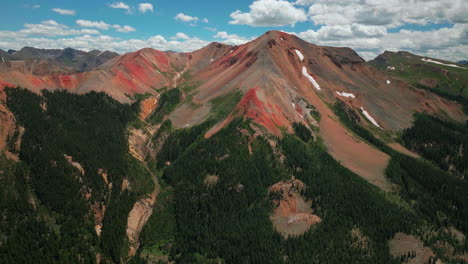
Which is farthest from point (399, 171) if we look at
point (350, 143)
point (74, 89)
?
point (74, 89)

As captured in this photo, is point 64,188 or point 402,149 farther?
point 402,149

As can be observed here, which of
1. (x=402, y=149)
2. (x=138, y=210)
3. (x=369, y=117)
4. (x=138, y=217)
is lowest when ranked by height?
(x=138, y=217)

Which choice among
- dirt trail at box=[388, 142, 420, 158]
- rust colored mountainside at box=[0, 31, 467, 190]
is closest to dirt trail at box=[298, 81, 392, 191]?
rust colored mountainside at box=[0, 31, 467, 190]

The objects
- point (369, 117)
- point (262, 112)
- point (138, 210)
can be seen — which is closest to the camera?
point (138, 210)

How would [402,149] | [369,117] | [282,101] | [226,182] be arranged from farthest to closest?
[369,117]
[402,149]
[282,101]
[226,182]

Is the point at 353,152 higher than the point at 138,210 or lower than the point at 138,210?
higher

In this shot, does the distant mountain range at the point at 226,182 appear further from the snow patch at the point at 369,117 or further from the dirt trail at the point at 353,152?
the snow patch at the point at 369,117

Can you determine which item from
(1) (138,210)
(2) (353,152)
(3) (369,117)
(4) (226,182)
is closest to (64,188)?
(1) (138,210)

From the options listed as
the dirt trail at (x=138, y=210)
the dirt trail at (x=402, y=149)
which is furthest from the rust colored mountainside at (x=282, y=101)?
the dirt trail at (x=138, y=210)

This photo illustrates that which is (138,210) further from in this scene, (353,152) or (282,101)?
(353,152)

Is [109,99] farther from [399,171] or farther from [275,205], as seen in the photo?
[399,171]

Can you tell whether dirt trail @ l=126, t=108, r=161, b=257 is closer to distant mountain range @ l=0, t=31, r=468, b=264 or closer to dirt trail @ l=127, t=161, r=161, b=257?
dirt trail @ l=127, t=161, r=161, b=257
